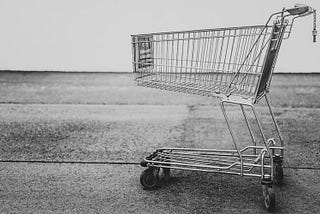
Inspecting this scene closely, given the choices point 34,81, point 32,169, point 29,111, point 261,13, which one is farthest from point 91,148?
point 261,13

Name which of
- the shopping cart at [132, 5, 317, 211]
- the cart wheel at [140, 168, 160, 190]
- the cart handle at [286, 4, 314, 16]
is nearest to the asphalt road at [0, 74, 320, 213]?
the cart wheel at [140, 168, 160, 190]

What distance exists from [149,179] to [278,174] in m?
1.19

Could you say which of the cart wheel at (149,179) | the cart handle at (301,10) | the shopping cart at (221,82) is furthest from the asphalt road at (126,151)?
the cart handle at (301,10)

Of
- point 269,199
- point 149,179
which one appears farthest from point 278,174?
point 149,179

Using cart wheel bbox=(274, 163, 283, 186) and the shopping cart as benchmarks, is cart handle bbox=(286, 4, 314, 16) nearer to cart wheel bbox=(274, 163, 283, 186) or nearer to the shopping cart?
the shopping cart

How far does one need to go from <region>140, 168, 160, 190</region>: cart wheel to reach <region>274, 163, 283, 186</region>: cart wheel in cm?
110

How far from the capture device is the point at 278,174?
410 centimetres

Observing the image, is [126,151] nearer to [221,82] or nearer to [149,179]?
[149,179]

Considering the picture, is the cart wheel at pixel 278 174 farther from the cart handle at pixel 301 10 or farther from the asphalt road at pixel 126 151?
the cart handle at pixel 301 10

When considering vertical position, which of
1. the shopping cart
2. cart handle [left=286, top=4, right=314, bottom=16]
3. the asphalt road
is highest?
cart handle [left=286, top=4, right=314, bottom=16]

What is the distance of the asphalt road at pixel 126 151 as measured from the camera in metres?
3.80

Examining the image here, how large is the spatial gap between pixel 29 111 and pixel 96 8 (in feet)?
9.67

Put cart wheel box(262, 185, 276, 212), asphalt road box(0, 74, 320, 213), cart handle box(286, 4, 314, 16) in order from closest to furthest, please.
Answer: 1. cart handle box(286, 4, 314, 16)
2. cart wheel box(262, 185, 276, 212)
3. asphalt road box(0, 74, 320, 213)

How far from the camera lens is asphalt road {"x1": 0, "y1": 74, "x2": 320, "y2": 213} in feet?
12.5
